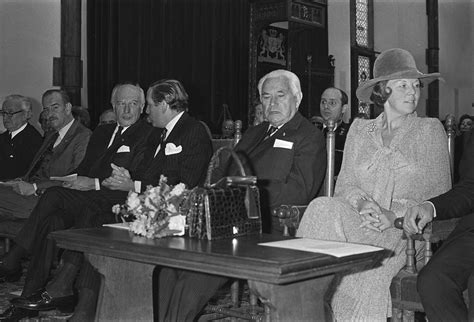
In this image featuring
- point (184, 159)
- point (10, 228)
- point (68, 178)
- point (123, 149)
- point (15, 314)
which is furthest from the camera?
point (68, 178)

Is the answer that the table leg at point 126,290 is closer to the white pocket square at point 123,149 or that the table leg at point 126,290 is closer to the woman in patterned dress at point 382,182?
the woman in patterned dress at point 382,182

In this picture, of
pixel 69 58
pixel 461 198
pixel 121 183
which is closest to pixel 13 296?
pixel 121 183

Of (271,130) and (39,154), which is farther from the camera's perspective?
(39,154)

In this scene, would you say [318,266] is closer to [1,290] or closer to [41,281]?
[41,281]

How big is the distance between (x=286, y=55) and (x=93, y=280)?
8.79 metres

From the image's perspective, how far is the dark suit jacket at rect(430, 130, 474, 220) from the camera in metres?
2.70

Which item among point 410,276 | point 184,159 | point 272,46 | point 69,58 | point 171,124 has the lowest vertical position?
point 410,276

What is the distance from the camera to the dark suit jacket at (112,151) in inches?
169

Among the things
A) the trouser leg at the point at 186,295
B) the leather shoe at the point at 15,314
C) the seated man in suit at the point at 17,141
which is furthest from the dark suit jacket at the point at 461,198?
the seated man in suit at the point at 17,141

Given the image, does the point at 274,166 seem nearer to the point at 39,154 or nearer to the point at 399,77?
the point at 399,77

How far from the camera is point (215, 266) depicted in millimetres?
2027

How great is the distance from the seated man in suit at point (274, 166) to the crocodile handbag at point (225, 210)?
1.90 feet

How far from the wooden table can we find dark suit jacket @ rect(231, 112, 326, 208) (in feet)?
2.79

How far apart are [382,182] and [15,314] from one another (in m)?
2.01
